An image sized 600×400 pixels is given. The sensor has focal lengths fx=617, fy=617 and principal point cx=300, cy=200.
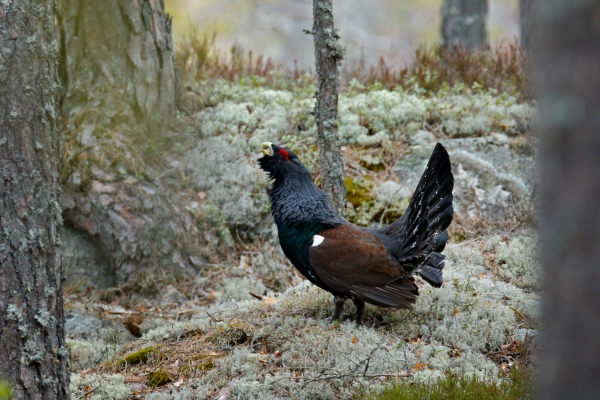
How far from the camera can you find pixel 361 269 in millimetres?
5117

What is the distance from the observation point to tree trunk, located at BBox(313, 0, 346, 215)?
5.63 m

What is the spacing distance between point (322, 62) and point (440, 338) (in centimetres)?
267

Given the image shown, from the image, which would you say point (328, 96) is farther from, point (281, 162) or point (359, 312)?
point (359, 312)

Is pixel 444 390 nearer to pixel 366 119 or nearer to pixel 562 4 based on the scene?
pixel 562 4

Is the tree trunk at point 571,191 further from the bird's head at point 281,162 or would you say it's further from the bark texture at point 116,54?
the bark texture at point 116,54

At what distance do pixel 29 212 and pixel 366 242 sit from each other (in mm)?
2805

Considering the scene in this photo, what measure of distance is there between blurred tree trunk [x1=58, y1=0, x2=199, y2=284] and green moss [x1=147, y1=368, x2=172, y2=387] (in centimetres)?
257

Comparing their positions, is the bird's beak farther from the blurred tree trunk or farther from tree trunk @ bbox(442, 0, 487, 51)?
tree trunk @ bbox(442, 0, 487, 51)

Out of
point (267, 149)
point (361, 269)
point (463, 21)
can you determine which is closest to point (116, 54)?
point (267, 149)

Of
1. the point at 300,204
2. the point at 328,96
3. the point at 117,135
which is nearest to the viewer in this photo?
the point at 300,204

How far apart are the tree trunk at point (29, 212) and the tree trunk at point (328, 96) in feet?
8.97

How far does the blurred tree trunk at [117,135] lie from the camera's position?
6965 mm

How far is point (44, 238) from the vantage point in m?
3.45

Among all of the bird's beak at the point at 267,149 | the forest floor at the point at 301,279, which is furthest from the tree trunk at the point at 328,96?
the forest floor at the point at 301,279
